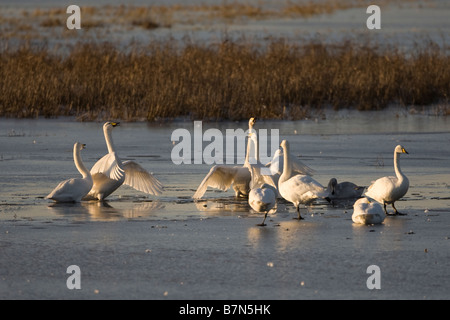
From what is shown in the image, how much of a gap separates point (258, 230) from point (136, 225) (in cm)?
122

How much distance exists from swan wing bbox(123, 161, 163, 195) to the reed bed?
7300 mm

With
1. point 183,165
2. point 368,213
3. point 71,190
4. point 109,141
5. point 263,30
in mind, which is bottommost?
point 368,213

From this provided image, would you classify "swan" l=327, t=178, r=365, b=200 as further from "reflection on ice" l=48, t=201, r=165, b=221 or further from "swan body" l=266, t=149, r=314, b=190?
"reflection on ice" l=48, t=201, r=165, b=221

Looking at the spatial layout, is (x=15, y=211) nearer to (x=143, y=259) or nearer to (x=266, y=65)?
(x=143, y=259)

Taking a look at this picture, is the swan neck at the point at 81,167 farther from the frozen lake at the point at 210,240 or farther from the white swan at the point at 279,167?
the white swan at the point at 279,167

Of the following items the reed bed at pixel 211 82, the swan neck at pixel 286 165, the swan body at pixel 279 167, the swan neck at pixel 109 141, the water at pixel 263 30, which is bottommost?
the swan neck at pixel 286 165

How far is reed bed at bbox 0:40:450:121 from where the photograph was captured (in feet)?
62.1

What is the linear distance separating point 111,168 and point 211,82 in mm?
9418

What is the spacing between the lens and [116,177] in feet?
35.2

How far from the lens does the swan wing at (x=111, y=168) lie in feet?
35.3

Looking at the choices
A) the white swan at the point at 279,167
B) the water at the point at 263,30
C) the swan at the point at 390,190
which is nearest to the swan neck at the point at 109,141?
the white swan at the point at 279,167

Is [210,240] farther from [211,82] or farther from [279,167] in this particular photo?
[211,82]

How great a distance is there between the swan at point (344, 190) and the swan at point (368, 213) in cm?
134

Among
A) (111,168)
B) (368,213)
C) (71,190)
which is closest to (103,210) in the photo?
(71,190)
